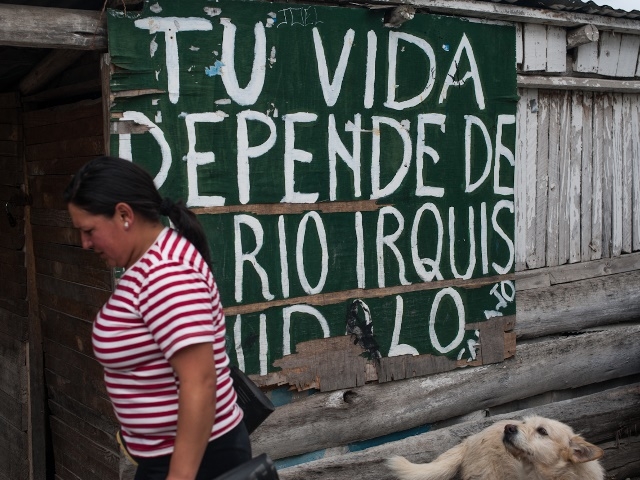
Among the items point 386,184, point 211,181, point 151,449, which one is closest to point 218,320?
point 151,449

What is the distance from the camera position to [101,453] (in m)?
5.27

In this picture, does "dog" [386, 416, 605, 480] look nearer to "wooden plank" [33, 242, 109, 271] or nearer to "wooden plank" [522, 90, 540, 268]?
"wooden plank" [522, 90, 540, 268]

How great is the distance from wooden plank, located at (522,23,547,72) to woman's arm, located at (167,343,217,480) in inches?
170

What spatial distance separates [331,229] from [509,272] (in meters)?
1.57

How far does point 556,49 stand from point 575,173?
0.97 metres

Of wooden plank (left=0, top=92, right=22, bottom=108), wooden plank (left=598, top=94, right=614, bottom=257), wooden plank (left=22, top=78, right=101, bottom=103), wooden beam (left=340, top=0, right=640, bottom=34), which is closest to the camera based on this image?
wooden plank (left=22, top=78, right=101, bottom=103)

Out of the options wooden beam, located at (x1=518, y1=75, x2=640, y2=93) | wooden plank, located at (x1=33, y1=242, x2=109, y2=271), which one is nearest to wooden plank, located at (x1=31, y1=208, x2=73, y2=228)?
wooden plank, located at (x1=33, y1=242, x2=109, y2=271)

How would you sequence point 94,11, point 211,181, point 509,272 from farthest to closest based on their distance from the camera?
point 509,272, point 211,181, point 94,11

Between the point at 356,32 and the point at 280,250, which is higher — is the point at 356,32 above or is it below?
above

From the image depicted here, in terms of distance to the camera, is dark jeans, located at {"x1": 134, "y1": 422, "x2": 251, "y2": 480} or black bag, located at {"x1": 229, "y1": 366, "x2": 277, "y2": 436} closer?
dark jeans, located at {"x1": 134, "y1": 422, "x2": 251, "y2": 480}

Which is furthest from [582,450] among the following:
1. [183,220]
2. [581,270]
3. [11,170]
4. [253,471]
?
[11,170]

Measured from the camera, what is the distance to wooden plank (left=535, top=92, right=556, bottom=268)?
637 centimetres

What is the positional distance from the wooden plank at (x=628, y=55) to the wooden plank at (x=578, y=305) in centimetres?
164

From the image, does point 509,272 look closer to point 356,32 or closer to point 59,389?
point 356,32
